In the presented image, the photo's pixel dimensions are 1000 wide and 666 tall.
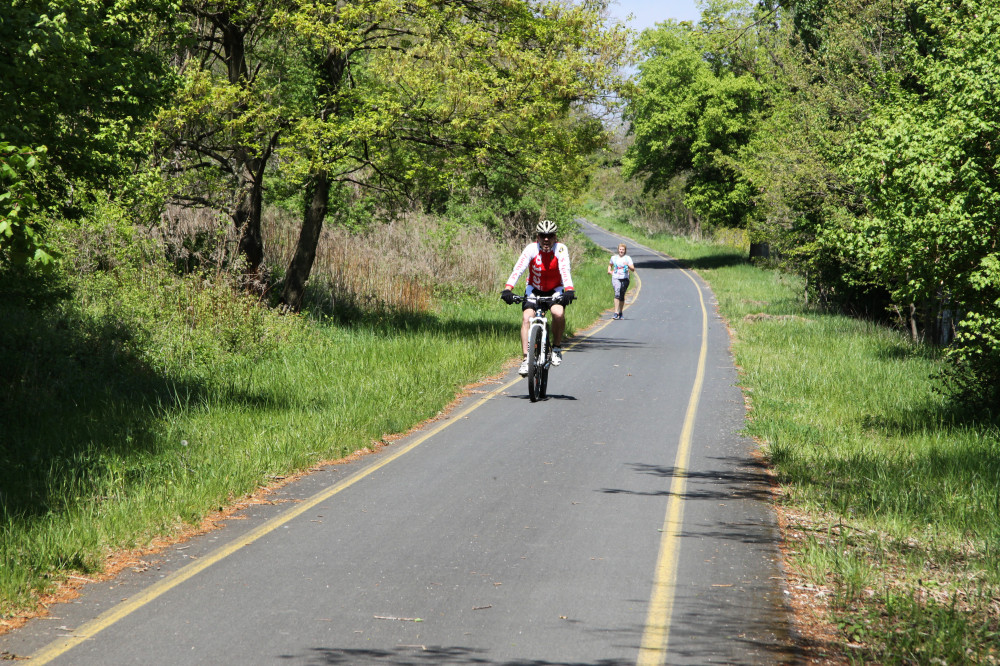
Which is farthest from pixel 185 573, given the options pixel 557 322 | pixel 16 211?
pixel 557 322

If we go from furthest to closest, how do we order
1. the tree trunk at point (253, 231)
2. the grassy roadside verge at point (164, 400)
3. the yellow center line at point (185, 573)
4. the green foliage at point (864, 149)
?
the tree trunk at point (253, 231) < the green foliage at point (864, 149) < the grassy roadside verge at point (164, 400) < the yellow center line at point (185, 573)

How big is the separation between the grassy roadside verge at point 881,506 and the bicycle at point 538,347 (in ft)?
9.87

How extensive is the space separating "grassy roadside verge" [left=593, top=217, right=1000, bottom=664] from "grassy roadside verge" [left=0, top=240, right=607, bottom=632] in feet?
Answer: 15.4

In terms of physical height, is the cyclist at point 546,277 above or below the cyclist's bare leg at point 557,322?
above

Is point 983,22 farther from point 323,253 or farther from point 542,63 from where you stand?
point 323,253

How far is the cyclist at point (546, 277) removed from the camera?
13125mm

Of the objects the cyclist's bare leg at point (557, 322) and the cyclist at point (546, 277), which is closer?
the cyclist at point (546, 277)

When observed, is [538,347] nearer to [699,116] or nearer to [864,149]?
[864,149]

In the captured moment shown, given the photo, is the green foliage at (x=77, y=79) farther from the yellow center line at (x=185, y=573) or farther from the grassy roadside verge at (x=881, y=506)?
the grassy roadside verge at (x=881, y=506)

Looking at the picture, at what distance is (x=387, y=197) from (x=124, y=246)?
21.5 ft

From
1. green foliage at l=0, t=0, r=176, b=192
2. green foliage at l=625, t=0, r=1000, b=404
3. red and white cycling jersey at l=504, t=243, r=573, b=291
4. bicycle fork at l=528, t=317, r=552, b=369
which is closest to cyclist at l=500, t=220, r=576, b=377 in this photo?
red and white cycling jersey at l=504, t=243, r=573, b=291

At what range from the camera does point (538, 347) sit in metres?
13.4

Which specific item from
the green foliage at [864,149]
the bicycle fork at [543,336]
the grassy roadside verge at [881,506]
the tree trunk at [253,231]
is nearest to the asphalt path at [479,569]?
the grassy roadside verge at [881,506]

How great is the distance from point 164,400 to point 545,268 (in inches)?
213
